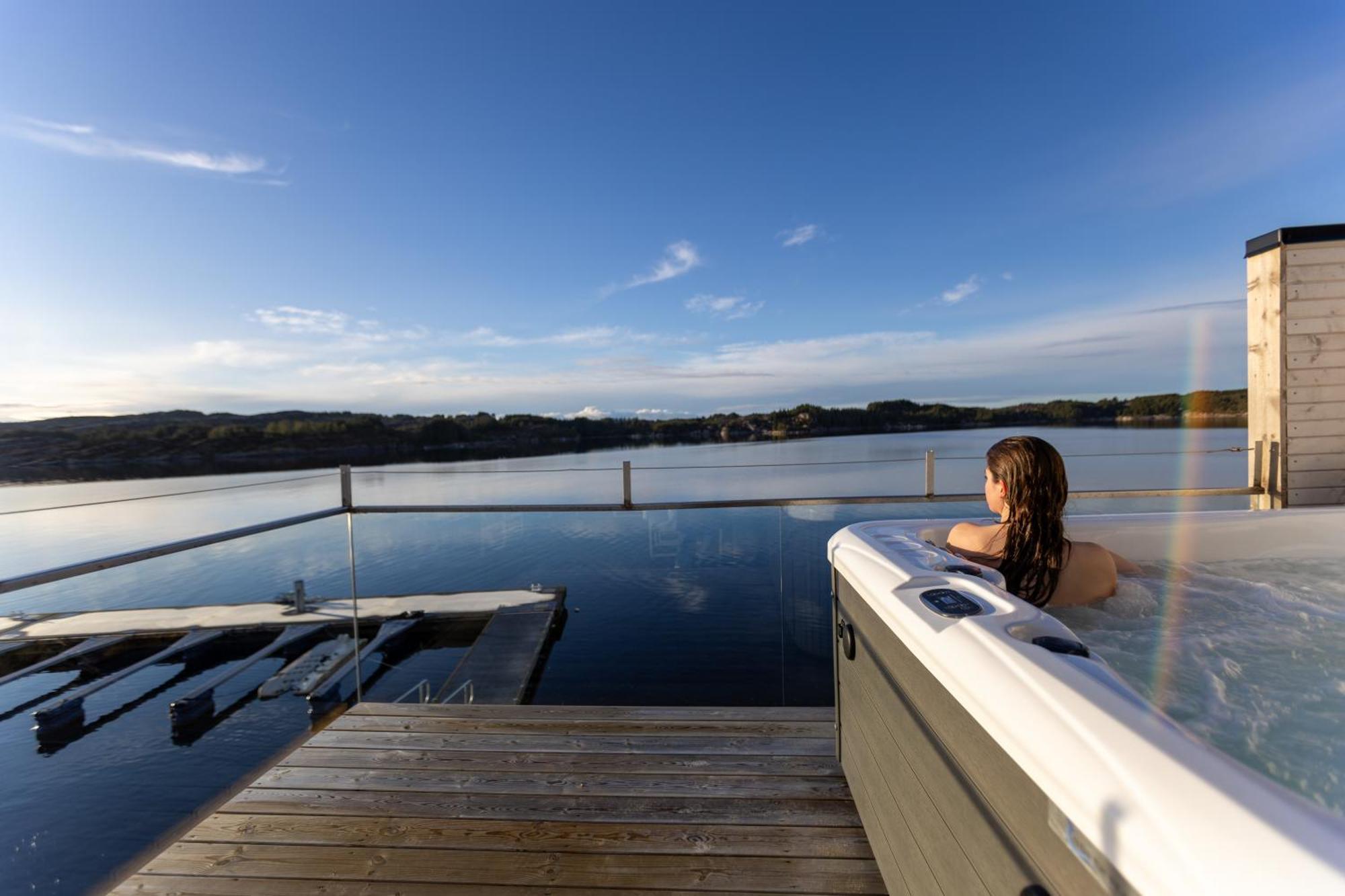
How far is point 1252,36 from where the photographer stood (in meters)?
Answer: 4.43

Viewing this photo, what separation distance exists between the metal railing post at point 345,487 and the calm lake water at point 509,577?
0.07m

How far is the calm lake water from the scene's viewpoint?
115 inches

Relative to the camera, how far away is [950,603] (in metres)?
0.94

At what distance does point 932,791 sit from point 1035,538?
2.66ft

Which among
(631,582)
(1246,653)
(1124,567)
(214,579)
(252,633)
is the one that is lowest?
(252,633)

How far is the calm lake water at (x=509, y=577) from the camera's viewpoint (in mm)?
2912

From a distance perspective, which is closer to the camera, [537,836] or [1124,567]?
[537,836]

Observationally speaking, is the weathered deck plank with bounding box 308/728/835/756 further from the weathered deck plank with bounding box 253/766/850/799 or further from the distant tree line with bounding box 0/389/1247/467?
the distant tree line with bounding box 0/389/1247/467


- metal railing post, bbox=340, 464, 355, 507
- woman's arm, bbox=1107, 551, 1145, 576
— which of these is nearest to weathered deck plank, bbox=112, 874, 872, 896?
woman's arm, bbox=1107, 551, 1145, 576

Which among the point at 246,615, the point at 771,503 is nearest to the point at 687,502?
the point at 771,503

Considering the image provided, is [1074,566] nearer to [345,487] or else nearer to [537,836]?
[537,836]

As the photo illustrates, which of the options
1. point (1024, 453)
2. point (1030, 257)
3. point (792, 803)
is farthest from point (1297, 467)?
point (1030, 257)

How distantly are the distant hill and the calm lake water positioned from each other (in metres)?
0.51

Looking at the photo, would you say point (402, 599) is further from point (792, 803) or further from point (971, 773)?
point (971, 773)
